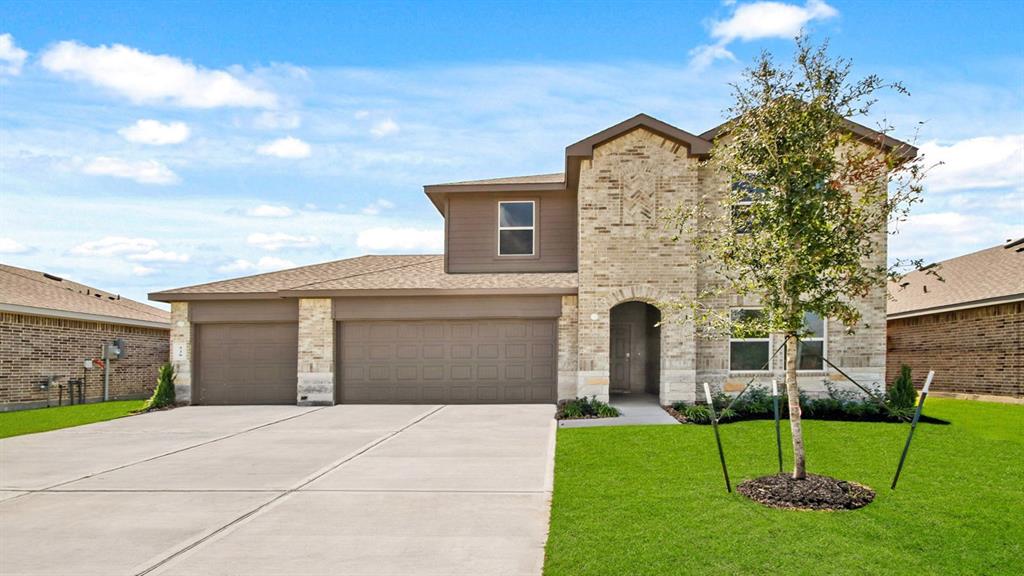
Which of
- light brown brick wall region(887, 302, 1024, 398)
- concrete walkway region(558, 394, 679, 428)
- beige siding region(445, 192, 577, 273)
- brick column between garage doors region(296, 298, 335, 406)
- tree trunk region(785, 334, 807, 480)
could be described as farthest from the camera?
beige siding region(445, 192, 577, 273)

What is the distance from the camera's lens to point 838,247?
8.08 metres

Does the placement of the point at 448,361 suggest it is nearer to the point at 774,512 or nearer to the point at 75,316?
the point at 774,512

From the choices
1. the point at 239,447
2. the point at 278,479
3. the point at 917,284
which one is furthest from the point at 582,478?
the point at 917,284

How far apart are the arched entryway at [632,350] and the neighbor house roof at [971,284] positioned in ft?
21.8

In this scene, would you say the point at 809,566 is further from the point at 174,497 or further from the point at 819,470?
the point at 174,497

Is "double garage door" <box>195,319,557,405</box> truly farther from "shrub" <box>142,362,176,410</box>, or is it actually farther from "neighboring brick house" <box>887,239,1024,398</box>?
"neighboring brick house" <box>887,239,1024,398</box>

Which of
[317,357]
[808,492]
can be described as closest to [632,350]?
[317,357]

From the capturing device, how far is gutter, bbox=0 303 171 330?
1875 centimetres

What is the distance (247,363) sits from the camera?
18875 millimetres

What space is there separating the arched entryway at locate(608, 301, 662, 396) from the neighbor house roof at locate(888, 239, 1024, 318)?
261 inches

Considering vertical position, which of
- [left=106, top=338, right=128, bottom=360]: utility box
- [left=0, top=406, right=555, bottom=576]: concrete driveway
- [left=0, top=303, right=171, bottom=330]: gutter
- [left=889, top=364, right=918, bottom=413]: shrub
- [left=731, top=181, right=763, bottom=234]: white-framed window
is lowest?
[left=0, top=406, right=555, bottom=576]: concrete driveway

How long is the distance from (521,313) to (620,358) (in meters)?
3.41

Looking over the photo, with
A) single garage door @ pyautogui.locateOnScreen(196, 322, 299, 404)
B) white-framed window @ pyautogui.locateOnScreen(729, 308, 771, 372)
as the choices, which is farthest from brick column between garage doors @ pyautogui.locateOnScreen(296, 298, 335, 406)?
white-framed window @ pyautogui.locateOnScreen(729, 308, 771, 372)

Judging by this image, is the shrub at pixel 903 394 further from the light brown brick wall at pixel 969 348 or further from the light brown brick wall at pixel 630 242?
the light brown brick wall at pixel 969 348
